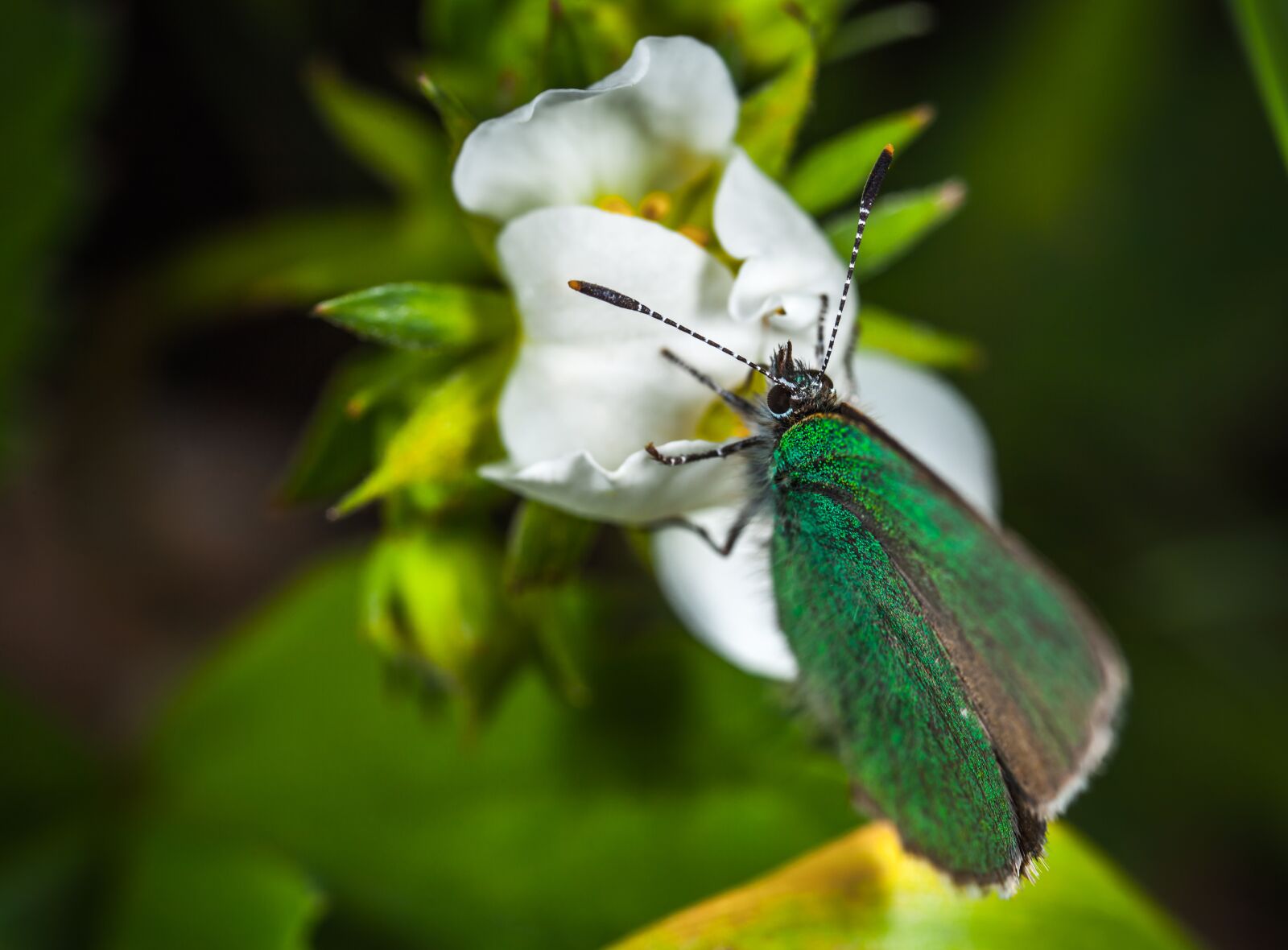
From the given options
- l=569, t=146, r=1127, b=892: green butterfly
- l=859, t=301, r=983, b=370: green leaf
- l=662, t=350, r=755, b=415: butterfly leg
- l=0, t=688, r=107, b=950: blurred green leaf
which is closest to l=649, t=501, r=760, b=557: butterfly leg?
l=569, t=146, r=1127, b=892: green butterfly

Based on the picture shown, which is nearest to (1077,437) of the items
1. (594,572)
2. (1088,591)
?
(1088,591)

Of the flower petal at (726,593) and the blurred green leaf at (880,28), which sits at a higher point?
the blurred green leaf at (880,28)

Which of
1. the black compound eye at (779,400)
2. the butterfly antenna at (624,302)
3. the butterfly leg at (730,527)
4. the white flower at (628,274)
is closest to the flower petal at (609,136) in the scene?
the white flower at (628,274)

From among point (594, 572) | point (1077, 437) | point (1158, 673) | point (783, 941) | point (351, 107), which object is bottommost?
point (1158, 673)

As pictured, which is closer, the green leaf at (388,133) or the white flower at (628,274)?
the white flower at (628,274)

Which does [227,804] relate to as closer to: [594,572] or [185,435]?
[594,572]

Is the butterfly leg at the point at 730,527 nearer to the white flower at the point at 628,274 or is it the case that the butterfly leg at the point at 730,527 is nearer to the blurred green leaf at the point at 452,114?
the white flower at the point at 628,274
